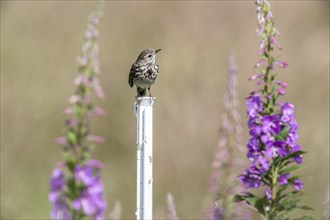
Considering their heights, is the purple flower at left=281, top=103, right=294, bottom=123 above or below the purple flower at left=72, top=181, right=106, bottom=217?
above

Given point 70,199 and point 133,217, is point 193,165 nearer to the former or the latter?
point 133,217

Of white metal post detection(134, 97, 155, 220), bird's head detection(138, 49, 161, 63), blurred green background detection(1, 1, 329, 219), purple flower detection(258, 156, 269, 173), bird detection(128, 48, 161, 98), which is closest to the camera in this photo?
purple flower detection(258, 156, 269, 173)

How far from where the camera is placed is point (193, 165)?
1295 centimetres

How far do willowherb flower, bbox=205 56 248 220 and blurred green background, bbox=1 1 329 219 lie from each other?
7492 mm

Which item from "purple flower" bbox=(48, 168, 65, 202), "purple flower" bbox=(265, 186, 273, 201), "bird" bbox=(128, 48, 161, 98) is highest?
"bird" bbox=(128, 48, 161, 98)

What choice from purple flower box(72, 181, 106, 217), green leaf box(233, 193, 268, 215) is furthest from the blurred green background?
purple flower box(72, 181, 106, 217)

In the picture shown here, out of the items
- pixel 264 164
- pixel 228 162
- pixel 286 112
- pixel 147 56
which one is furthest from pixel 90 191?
pixel 147 56

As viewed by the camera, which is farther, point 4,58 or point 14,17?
point 14,17

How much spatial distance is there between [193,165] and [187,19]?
4.25m

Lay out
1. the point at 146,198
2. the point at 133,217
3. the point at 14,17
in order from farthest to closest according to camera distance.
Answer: the point at 14,17 < the point at 133,217 < the point at 146,198

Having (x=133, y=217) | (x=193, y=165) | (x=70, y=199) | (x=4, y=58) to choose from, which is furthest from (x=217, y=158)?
(x=4, y=58)

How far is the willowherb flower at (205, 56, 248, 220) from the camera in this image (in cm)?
299

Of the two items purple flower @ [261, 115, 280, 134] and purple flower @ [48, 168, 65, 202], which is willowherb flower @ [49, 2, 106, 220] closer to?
purple flower @ [48, 168, 65, 202]

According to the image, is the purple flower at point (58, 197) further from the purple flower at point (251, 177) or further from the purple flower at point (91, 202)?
the purple flower at point (251, 177)
